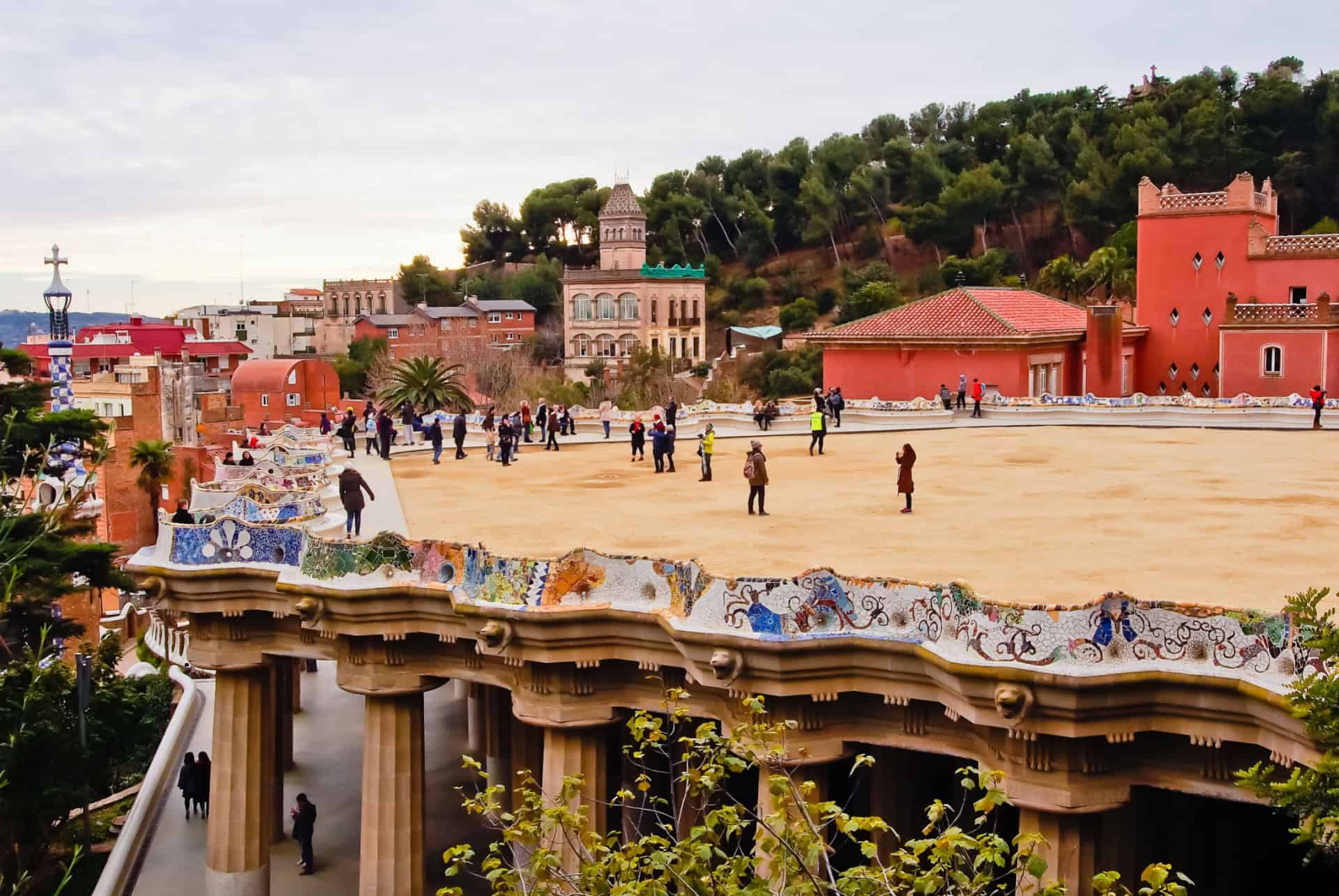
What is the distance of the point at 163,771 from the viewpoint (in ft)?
98.6

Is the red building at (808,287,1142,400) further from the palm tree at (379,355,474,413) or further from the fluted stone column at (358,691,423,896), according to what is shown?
the fluted stone column at (358,691,423,896)

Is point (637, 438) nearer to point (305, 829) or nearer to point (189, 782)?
point (189, 782)

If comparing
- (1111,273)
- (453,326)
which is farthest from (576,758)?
(453,326)

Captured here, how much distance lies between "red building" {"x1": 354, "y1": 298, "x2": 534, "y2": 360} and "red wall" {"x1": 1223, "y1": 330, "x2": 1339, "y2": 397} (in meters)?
86.3

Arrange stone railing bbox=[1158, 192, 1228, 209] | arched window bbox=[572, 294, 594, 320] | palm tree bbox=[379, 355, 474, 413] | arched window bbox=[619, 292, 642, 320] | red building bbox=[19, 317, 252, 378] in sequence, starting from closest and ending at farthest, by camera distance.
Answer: palm tree bbox=[379, 355, 474, 413]
stone railing bbox=[1158, 192, 1228, 209]
red building bbox=[19, 317, 252, 378]
arched window bbox=[619, 292, 642, 320]
arched window bbox=[572, 294, 594, 320]

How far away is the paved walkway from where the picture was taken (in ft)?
83.6

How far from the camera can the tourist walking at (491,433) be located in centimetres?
3921

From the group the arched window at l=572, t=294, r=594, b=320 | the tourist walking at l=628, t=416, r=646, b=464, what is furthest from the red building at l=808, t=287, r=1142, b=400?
the arched window at l=572, t=294, r=594, b=320

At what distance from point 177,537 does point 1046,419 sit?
30.9 meters

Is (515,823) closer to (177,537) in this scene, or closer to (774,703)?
(774,703)

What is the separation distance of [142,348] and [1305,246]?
87.1 meters

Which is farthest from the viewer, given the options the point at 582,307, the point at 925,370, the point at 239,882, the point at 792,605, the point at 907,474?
the point at 582,307

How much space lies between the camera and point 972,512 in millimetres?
27984

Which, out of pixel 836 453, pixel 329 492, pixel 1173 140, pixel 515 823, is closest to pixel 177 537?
pixel 329 492
